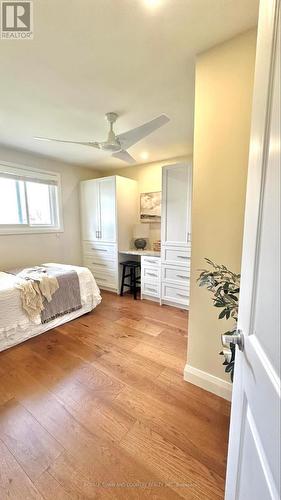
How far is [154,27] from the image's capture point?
4.11 ft

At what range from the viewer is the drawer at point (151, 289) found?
3.45 meters

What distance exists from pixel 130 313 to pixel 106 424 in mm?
1722

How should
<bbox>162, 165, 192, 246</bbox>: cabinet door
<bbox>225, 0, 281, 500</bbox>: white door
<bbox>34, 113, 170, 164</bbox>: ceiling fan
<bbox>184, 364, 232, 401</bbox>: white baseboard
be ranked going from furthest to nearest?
<bbox>162, 165, 192, 246</bbox>: cabinet door
<bbox>34, 113, 170, 164</bbox>: ceiling fan
<bbox>184, 364, 232, 401</bbox>: white baseboard
<bbox>225, 0, 281, 500</bbox>: white door

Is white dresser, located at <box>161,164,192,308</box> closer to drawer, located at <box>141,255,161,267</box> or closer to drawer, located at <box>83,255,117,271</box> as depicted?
drawer, located at <box>141,255,161,267</box>

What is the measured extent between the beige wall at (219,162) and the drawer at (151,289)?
1.79 m

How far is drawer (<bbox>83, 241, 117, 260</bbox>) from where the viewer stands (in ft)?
12.9

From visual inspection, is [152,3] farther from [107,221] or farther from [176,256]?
[107,221]

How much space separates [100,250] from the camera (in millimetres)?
4121

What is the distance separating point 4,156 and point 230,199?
338 cm

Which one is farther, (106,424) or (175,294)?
(175,294)

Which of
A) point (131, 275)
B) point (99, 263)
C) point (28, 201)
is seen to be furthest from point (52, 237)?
point (131, 275)

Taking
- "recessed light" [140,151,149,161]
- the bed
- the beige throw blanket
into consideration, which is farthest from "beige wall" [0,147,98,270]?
"recessed light" [140,151,149,161]

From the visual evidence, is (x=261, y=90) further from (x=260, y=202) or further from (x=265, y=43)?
(x=260, y=202)

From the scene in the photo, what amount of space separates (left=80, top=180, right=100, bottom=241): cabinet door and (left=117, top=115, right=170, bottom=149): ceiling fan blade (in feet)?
5.64
